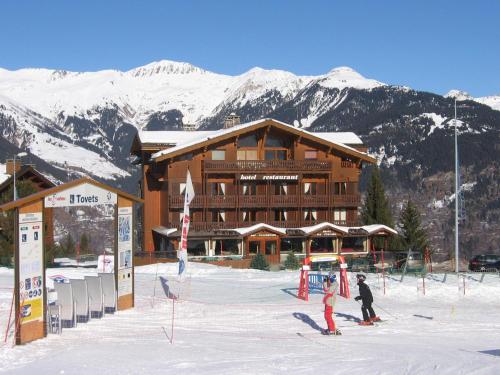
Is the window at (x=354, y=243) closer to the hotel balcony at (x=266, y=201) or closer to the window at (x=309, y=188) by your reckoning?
the hotel balcony at (x=266, y=201)

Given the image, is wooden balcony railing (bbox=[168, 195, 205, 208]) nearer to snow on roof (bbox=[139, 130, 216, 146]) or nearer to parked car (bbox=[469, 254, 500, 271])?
snow on roof (bbox=[139, 130, 216, 146])

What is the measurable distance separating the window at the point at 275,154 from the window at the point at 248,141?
114 centimetres

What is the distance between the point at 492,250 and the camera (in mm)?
186625

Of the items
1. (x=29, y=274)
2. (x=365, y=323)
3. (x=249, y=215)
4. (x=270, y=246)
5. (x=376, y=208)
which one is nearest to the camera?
(x=29, y=274)

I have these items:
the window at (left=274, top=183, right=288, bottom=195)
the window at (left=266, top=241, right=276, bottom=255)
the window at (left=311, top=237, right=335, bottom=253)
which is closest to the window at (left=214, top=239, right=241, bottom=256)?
the window at (left=266, top=241, right=276, bottom=255)

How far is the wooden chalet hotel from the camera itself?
50219mm

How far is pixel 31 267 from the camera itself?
17703mm

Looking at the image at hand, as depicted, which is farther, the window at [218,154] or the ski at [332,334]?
the window at [218,154]

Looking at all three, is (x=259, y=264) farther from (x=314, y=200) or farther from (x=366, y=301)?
(x=366, y=301)

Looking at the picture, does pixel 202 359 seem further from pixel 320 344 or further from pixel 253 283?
pixel 253 283

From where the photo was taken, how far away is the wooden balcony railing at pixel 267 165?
51.3 metres

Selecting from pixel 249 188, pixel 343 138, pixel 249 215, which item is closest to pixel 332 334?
pixel 249 215

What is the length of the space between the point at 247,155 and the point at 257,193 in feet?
9.09

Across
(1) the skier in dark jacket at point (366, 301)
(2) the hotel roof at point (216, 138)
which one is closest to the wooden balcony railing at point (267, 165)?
(2) the hotel roof at point (216, 138)
